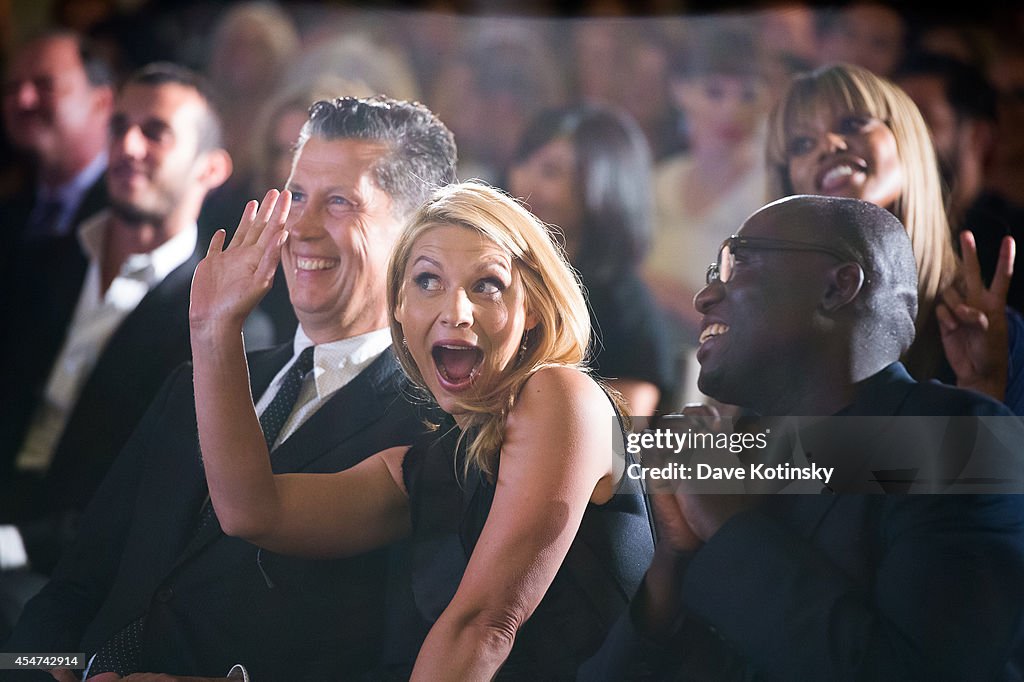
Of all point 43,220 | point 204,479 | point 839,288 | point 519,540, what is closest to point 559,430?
point 519,540

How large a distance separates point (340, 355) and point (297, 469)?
9.7 inches

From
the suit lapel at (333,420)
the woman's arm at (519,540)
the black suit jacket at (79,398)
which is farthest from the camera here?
the black suit jacket at (79,398)

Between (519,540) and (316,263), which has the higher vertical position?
(316,263)

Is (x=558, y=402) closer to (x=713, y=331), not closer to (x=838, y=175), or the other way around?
(x=713, y=331)

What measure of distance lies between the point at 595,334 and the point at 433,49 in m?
0.70

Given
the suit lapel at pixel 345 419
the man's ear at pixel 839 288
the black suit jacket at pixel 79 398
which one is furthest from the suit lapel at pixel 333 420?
the man's ear at pixel 839 288

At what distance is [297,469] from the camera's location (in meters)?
2.04

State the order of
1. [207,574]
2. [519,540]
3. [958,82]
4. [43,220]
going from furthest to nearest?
[43,220], [958,82], [207,574], [519,540]

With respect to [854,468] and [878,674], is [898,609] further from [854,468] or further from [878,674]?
[854,468]

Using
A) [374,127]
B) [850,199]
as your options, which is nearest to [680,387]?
[850,199]

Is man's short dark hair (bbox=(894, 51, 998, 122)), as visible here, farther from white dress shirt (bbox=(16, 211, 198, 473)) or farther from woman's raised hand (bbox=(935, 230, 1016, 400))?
white dress shirt (bbox=(16, 211, 198, 473))

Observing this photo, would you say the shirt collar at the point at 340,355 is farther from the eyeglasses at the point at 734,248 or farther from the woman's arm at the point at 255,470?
the eyeglasses at the point at 734,248

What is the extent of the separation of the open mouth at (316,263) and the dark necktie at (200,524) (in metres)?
0.20

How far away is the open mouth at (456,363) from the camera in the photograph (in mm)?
1997
